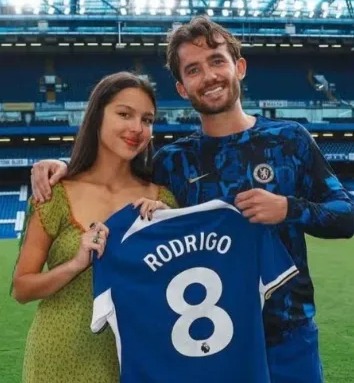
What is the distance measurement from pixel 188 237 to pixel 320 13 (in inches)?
1034

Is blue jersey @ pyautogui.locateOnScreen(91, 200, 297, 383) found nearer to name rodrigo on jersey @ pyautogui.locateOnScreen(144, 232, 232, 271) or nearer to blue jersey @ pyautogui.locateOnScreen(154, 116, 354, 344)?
name rodrigo on jersey @ pyautogui.locateOnScreen(144, 232, 232, 271)

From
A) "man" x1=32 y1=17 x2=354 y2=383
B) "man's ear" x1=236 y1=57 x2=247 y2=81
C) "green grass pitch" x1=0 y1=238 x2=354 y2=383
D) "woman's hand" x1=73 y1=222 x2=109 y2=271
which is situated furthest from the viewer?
"green grass pitch" x1=0 y1=238 x2=354 y2=383

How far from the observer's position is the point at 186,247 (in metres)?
1.87

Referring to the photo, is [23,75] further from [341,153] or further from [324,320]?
[324,320]

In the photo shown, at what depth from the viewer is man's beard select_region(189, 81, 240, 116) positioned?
2.03 m

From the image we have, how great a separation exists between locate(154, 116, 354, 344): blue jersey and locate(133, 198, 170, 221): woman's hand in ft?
0.72

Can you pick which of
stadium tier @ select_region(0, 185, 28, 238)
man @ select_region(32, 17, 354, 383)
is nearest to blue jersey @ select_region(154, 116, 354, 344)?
man @ select_region(32, 17, 354, 383)

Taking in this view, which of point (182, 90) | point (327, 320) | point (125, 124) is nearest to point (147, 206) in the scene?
point (125, 124)

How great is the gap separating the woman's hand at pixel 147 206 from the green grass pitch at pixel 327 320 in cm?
231

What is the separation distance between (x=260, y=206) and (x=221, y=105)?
0.40 metres

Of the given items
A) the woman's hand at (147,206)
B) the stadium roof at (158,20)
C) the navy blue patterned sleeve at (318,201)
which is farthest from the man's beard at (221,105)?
the stadium roof at (158,20)

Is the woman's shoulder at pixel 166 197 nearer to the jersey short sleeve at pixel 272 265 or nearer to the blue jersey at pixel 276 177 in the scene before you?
the blue jersey at pixel 276 177

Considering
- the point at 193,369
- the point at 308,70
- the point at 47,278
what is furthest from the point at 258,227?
the point at 308,70

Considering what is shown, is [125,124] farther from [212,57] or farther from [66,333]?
[66,333]
